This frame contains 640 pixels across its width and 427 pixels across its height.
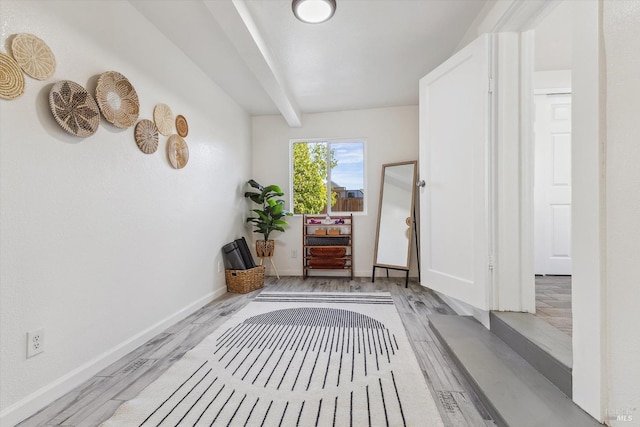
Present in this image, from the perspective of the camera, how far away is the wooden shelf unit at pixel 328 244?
409 cm

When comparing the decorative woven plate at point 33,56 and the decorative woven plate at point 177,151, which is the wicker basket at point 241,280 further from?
the decorative woven plate at point 33,56

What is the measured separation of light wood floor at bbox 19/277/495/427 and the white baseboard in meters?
0.03

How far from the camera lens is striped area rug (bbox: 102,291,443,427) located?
4.13 feet

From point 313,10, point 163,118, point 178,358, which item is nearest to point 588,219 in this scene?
point 313,10

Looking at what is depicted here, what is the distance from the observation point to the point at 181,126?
2592 millimetres

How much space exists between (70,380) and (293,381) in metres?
1.18

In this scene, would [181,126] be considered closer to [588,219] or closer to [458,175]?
[458,175]

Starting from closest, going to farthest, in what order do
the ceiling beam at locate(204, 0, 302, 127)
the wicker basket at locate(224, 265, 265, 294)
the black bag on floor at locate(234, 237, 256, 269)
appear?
the ceiling beam at locate(204, 0, 302, 127) < the wicker basket at locate(224, 265, 265, 294) < the black bag on floor at locate(234, 237, 256, 269)

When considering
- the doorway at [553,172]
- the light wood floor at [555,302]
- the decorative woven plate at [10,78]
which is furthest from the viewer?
the doorway at [553,172]

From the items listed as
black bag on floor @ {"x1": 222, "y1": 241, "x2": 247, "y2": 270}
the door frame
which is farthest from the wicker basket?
the door frame

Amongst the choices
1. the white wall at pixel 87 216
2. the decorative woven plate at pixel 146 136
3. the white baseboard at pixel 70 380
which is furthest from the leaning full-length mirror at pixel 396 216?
the decorative woven plate at pixel 146 136

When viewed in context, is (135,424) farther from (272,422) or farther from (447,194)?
(447,194)

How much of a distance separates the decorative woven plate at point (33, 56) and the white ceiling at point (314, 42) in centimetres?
88

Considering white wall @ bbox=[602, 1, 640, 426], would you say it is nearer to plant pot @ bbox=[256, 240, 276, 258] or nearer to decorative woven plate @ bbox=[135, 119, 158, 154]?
decorative woven plate @ bbox=[135, 119, 158, 154]
